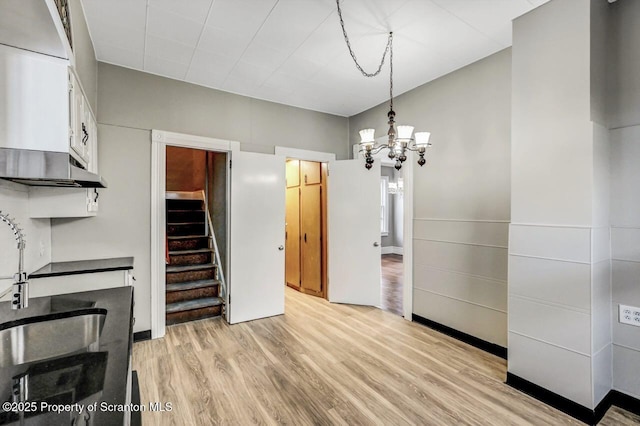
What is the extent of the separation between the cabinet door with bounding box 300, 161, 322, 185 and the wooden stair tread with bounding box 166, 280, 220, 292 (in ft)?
6.98

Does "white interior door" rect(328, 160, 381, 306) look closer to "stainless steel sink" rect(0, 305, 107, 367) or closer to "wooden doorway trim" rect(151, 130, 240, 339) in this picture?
"wooden doorway trim" rect(151, 130, 240, 339)

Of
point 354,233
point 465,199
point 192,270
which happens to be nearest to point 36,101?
point 192,270

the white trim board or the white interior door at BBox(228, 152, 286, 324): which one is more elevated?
the white trim board

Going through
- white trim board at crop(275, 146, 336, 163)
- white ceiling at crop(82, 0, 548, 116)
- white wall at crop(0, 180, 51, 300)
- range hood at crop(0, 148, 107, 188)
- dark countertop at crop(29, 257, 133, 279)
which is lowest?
dark countertop at crop(29, 257, 133, 279)

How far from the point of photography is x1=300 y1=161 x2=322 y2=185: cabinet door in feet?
15.6

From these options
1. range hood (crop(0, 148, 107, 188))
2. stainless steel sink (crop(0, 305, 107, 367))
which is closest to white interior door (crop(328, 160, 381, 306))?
stainless steel sink (crop(0, 305, 107, 367))

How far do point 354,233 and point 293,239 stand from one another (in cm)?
144

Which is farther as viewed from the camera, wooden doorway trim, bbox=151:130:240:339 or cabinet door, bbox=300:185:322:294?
cabinet door, bbox=300:185:322:294

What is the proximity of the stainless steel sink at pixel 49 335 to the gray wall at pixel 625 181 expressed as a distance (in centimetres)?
323

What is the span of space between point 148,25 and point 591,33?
329cm

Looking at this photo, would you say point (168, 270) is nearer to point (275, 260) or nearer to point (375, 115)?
point (275, 260)

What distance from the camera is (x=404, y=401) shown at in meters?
2.17

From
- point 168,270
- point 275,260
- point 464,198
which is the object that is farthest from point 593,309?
point 168,270

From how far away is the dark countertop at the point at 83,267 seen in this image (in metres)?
2.25
